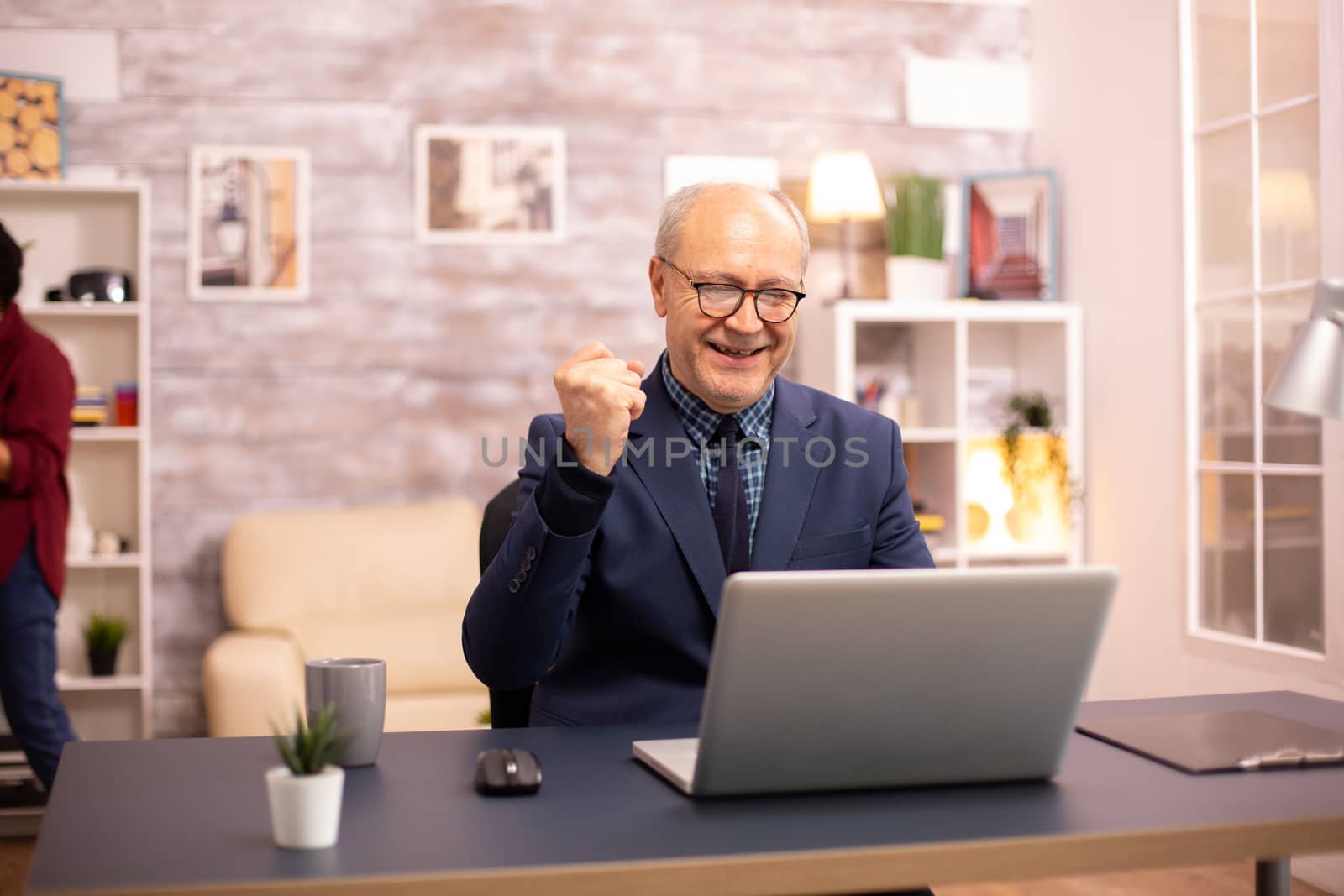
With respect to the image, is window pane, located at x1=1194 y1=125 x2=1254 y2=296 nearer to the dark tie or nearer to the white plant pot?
the white plant pot

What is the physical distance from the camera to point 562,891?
928 mm

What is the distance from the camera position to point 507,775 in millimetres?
1145

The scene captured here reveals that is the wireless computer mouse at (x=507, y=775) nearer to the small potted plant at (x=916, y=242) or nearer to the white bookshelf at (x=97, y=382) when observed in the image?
the white bookshelf at (x=97, y=382)

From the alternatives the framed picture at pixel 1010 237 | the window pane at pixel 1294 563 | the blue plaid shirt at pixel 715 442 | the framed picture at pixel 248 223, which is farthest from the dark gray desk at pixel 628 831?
the framed picture at pixel 1010 237

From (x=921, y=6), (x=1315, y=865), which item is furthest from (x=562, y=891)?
(x=921, y=6)

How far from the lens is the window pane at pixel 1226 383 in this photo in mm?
3320

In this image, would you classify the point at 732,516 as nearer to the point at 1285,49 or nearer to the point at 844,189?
the point at 1285,49

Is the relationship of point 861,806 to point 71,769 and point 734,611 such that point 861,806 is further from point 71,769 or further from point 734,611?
point 71,769

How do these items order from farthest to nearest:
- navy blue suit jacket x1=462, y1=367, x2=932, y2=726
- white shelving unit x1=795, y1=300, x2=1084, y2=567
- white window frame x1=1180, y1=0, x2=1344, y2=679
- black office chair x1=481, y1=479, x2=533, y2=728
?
white shelving unit x1=795, y1=300, x2=1084, y2=567, white window frame x1=1180, y1=0, x2=1344, y2=679, black office chair x1=481, y1=479, x2=533, y2=728, navy blue suit jacket x1=462, y1=367, x2=932, y2=726

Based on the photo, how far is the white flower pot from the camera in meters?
0.98

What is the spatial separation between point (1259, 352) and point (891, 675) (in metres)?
2.62

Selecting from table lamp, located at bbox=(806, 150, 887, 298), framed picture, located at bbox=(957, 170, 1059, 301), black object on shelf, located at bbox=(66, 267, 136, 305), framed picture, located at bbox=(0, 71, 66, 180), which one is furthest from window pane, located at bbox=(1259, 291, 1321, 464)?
framed picture, located at bbox=(0, 71, 66, 180)

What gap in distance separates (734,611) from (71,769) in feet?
2.31

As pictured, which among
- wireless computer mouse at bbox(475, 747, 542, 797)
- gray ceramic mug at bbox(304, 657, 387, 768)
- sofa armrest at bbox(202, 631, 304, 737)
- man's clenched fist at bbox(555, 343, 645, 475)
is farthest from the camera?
sofa armrest at bbox(202, 631, 304, 737)
